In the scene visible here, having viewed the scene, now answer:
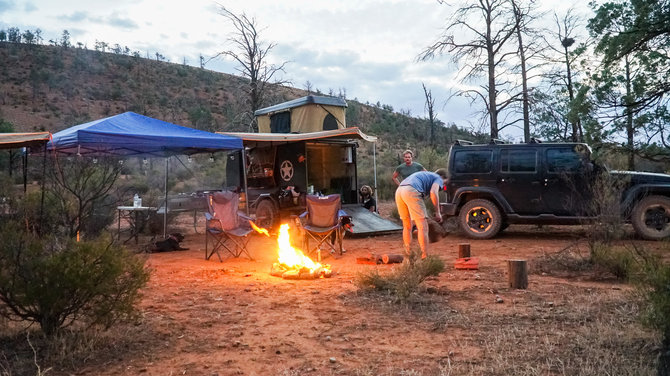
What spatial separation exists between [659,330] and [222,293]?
12.6ft

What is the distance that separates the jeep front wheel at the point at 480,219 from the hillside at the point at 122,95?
55.5 feet

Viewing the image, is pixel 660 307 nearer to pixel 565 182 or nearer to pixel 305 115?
pixel 565 182

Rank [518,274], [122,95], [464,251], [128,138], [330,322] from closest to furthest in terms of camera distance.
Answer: [330,322], [518,274], [464,251], [128,138], [122,95]

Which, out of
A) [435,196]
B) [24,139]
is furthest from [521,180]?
[24,139]

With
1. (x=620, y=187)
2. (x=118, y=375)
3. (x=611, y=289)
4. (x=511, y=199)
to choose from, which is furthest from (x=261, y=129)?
(x=118, y=375)

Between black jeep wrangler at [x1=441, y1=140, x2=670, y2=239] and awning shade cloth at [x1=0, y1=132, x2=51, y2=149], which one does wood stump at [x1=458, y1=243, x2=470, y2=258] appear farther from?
awning shade cloth at [x1=0, y1=132, x2=51, y2=149]

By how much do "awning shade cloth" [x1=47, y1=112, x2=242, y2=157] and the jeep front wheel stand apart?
13.9 ft

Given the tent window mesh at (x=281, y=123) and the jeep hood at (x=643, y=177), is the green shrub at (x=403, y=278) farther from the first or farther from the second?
the tent window mesh at (x=281, y=123)

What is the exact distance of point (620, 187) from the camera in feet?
25.6

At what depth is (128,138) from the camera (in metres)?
7.38

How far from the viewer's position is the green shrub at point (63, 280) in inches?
135

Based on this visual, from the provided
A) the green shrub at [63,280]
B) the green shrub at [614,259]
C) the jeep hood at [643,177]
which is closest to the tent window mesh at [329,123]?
the jeep hood at [643,177]

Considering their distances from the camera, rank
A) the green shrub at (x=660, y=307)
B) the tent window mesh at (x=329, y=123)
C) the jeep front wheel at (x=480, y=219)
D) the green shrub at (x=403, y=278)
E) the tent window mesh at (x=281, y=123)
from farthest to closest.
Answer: the tent window mesh at (x=281, y=123), the tent window mesh at (x=329, y=123), the jeep front wheel at (x=480, y=219), the green shrub at (x=403, y=278), the green shrub at (x=660, y=307)

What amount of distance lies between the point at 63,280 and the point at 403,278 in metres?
2.84
